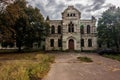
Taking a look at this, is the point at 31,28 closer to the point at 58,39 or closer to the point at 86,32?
the point at 58,39

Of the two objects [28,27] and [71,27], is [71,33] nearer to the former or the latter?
[71,27]

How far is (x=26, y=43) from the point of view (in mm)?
46281

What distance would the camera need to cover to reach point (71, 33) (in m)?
50.5

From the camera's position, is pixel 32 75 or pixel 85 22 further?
pixel 85 22

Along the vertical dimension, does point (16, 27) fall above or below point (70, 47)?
above

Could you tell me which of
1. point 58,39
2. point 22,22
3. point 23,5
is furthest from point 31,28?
point 58,39

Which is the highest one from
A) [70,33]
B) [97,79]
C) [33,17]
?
[33,17]

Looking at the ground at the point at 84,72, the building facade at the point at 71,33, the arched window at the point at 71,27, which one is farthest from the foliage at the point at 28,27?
the ground at the point at 84,72

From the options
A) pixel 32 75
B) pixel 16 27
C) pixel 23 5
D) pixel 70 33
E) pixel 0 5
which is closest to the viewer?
pixel 32 75

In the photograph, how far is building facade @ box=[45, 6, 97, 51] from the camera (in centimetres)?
5041

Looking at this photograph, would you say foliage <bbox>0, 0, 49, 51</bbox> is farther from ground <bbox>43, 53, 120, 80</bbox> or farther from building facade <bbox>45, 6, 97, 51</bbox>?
ground <bbox>43, 53, 120, 80</bbox>

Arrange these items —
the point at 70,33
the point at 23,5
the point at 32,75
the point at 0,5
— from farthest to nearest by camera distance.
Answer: the point at 70,33 < the point at 23,5 < the point at 0,5 < the point at 32,75

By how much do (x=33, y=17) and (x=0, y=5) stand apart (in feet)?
44.5

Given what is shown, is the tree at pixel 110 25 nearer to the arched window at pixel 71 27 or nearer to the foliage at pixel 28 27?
the arched window at pixel 71 27
